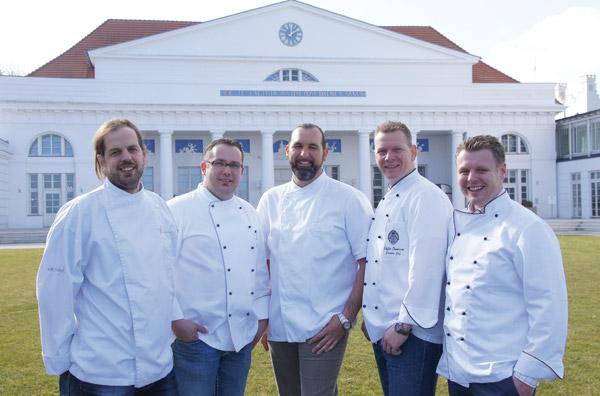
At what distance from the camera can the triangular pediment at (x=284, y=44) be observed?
117ft

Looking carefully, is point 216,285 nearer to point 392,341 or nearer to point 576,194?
point 392,341

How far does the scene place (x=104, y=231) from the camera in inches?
134

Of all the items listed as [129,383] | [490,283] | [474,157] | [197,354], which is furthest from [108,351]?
[474,157]

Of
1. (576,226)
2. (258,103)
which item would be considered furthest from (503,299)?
(258,103)

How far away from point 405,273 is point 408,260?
89 mm

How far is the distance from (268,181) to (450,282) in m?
32.0

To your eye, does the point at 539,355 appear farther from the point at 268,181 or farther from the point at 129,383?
the point at 268,181

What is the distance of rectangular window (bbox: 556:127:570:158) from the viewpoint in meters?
38.2

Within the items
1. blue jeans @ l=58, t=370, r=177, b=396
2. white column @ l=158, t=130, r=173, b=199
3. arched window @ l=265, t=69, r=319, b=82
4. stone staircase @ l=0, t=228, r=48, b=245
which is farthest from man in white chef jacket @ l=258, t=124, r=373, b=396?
arched window @ l=265, t=69, r=319, b=82

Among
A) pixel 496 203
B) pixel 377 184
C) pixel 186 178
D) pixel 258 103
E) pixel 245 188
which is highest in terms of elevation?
pixel 258 103

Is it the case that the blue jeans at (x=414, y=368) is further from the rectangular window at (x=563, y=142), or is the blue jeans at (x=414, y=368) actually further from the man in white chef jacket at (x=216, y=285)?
the rectangular window at (x=563, y=142)

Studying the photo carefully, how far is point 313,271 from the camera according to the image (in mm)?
4293

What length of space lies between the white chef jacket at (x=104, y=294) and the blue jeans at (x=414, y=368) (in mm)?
1448

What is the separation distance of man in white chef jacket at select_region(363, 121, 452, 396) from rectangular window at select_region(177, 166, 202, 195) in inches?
1305
